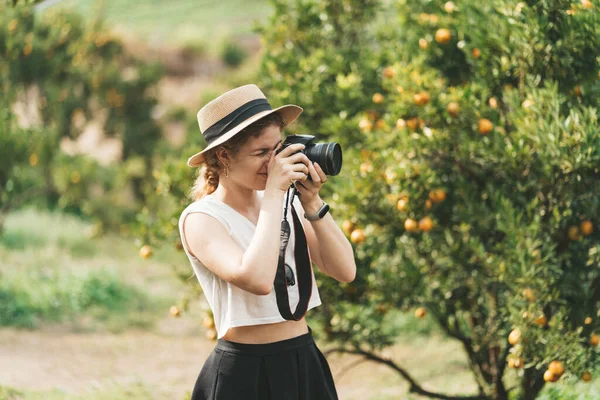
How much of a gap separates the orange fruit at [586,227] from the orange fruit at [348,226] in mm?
1071

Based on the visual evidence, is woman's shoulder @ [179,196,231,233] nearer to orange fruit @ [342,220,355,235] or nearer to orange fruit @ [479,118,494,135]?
orange fruit @ [342,220,355,235]

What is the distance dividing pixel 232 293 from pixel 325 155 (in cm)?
48

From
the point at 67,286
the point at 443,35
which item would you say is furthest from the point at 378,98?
the point at 67,286

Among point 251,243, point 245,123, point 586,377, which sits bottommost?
point 586,377

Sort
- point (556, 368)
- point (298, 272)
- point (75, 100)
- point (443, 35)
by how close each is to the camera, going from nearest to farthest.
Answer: point (298, 272)
point (556, 368)
point (443, 35)
point (75, 100)

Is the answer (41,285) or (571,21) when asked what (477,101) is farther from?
(41,285)

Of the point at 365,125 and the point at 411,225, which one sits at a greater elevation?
the point at 365,125

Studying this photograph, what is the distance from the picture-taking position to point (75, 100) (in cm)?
1202

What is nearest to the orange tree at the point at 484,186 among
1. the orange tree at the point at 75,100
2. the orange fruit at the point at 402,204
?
the orange fruit at the point at 402,204

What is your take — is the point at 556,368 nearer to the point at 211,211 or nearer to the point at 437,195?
the point at 437,195

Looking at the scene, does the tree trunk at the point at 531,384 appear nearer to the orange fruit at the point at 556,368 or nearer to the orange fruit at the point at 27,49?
the orange fruit at the point at 556,368

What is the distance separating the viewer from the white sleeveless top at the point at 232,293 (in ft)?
7.07

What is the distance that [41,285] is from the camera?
7.93 metres

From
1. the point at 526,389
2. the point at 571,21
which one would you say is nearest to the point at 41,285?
the point at 526,389
